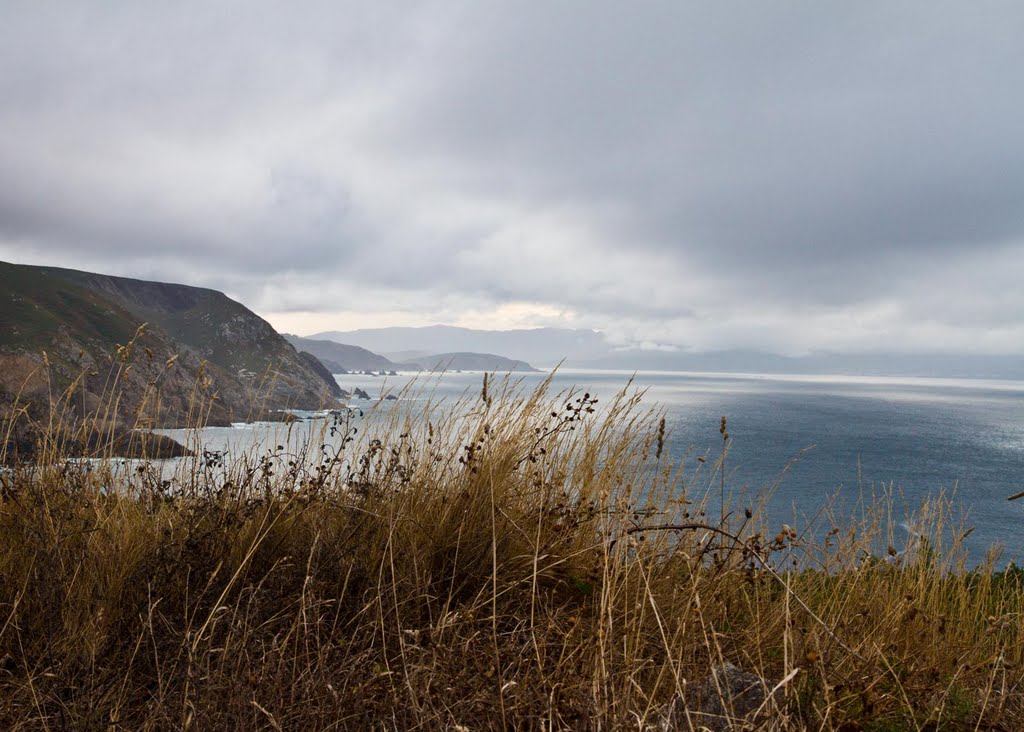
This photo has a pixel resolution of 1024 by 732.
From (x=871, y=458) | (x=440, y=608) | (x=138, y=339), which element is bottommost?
(x=871, y=458)

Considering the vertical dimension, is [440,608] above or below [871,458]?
above

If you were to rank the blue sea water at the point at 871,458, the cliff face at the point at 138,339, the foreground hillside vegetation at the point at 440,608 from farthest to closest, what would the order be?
the blue sea water at the point at 871,458, the cliff face at the point at 138,339, the foreground hillside vegetation at the point at 440,608

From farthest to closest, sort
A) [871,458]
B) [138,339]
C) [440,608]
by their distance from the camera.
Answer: [871,458] < [138,339] < [440,608]

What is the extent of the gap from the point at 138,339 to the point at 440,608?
485 inches

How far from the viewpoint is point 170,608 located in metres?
3.17

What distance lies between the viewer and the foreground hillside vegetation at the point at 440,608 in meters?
2.25

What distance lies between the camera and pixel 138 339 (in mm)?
12992

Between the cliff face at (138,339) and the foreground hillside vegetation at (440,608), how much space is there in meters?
1.11

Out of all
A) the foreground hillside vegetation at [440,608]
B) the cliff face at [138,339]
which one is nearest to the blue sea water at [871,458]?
the cliff face at [138,339]

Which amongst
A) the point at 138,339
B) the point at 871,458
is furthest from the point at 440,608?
the point at 871,458

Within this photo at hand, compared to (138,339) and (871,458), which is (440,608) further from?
(871,458)

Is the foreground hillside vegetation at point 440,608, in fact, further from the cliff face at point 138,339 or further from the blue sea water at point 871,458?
the blue sea water at point 871,458

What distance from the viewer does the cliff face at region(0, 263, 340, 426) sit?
2494 cm

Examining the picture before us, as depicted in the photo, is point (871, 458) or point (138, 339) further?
point (871, 458)
